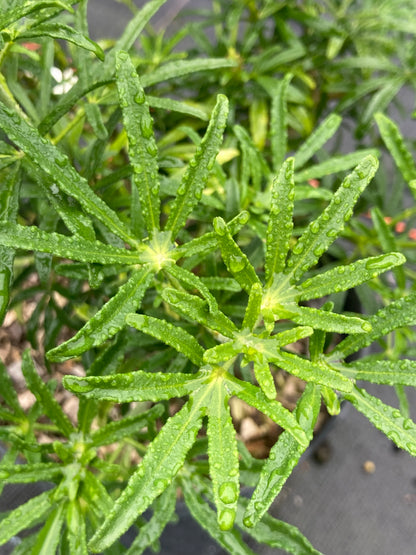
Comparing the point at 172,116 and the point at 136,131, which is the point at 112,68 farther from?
the point at 172,116

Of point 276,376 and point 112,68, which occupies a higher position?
point 112,68

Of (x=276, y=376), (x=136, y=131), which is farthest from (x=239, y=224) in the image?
(x=276, y=376)

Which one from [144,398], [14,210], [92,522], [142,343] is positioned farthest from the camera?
[142,343]

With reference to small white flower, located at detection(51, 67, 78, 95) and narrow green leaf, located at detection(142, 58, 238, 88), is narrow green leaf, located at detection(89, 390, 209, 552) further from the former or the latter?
small white flower, located at detection(51, 67, 78, 95)

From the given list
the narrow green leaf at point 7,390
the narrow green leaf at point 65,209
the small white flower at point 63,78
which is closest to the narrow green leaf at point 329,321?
the narrow green leaf at point 65,209

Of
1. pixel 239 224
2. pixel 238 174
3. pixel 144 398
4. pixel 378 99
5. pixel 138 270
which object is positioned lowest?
pixel 144 398

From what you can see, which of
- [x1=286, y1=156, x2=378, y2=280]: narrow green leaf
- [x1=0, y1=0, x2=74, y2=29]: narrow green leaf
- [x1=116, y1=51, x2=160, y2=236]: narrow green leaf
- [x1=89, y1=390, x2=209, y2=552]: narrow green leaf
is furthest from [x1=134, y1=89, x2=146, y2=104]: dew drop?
[x1=89, y1=390, x2=209, y2=552]: narrow green leaf
